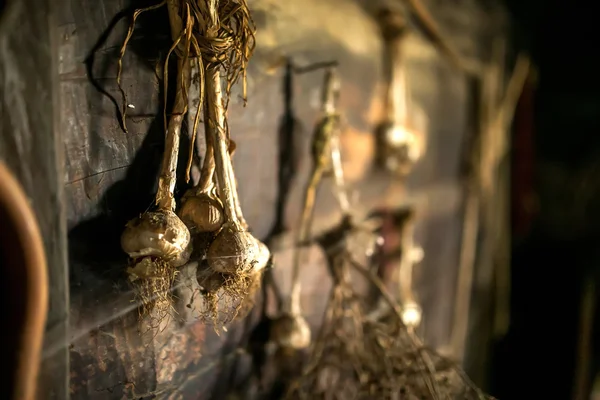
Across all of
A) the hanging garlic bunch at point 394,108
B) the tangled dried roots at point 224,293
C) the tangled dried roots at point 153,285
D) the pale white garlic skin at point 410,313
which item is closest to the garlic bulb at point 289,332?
the tangled dried roots at point 224,293

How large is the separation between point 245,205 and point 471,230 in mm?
995

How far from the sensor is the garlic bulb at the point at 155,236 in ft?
1.95

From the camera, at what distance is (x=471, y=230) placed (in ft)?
5.26

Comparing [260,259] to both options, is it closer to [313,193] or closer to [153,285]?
[153,285]

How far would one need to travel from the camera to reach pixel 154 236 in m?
0.59

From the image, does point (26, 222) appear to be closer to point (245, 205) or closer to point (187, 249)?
→ point (187, 249)

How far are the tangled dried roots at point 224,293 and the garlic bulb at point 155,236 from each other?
8cm

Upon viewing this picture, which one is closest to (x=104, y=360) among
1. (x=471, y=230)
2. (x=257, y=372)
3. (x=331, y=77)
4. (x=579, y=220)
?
(x=257, y=372)

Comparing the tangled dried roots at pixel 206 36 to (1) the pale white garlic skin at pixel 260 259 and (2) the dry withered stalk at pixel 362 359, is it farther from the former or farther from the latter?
(2) the dry withered stalk at pixel 362 359

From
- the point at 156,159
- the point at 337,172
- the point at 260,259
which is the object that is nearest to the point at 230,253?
the point at 260,259

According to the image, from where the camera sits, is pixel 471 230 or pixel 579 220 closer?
pixel 471 230

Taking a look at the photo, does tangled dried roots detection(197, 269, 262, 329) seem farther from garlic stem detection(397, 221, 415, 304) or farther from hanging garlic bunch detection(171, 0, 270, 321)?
garlic stem detection(397, 221, 415, 304)

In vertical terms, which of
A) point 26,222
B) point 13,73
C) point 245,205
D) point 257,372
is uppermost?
point 13,73

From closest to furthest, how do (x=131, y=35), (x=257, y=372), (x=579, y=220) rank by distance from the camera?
(x=131, y=35) → (x=257, y=372) → (x=579, y=220)
